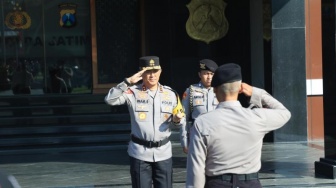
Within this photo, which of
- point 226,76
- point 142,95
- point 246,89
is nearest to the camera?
point 226,76

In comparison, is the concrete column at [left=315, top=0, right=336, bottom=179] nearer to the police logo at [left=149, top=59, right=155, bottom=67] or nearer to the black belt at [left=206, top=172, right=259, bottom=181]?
the police logo at [left=149, top=59, right=155, bottom=67]

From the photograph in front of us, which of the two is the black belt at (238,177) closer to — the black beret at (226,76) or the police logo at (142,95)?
the black beret at (226,76)

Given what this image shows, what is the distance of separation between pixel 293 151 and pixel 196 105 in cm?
509

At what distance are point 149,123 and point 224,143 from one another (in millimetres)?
2524

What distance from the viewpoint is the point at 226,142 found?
4.64m

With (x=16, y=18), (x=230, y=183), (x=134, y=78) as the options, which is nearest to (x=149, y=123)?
(x=134, y=78)

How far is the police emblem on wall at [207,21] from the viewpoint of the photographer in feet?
51.7

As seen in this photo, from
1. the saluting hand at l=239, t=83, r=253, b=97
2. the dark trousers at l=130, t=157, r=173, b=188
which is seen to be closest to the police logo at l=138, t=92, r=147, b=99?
the dark trousers at l=130, t=157, r=173, b=188

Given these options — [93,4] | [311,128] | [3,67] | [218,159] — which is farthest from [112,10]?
[218,159]

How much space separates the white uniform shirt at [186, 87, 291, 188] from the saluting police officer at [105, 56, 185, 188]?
2.39 m

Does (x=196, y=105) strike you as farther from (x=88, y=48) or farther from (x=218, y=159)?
(x=88, y=48)

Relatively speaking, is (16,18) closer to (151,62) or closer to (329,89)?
(329,89)

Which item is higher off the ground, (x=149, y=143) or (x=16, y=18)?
(x=16, y=18)

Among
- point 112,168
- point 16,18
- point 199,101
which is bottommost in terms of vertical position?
point 112,168
